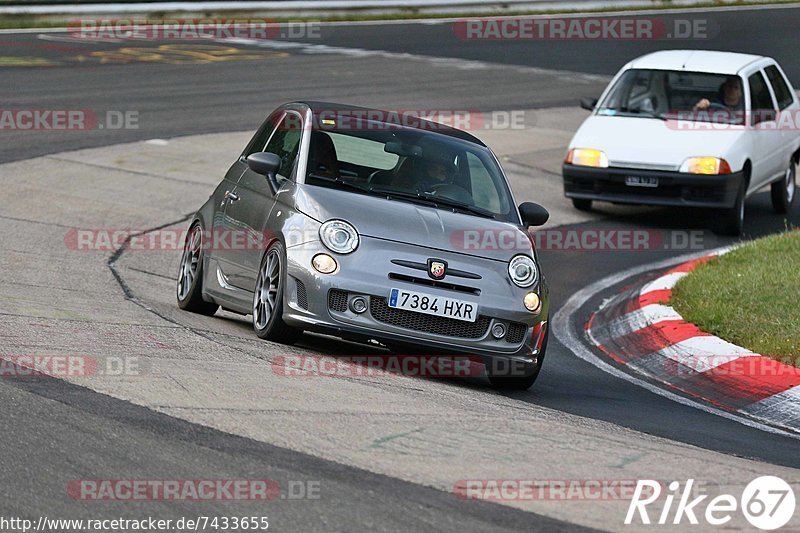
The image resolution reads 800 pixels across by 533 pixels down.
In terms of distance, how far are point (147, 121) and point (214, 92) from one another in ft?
10.1

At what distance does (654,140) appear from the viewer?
1525cm

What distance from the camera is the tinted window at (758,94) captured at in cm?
1623

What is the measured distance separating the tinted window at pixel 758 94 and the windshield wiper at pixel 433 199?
8219 mm

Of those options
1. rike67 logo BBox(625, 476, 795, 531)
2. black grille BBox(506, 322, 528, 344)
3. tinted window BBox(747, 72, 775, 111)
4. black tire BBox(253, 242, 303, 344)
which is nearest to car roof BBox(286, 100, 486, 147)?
black tire BBox(253, 242, 303, 344)

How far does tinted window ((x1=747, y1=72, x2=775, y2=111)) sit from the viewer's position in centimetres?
1623

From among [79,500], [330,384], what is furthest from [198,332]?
A: [79,500]

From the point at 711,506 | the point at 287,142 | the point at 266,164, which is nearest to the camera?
the point at 711,506

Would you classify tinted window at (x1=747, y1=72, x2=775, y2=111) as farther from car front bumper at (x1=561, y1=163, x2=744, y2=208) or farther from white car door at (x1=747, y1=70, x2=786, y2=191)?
car front bumper at (x1=561, y1=163, x2=744, y2=208)

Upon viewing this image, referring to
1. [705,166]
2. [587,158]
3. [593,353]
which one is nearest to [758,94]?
[705,166]

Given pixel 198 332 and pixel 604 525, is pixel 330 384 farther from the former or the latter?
pixel 604 525

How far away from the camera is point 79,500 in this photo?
500 cm

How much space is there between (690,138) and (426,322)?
26.6ft

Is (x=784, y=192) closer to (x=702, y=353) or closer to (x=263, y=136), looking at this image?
(x=702, y=353)

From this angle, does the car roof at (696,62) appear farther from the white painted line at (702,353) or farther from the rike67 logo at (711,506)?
the rike67 logo at (711,506)
